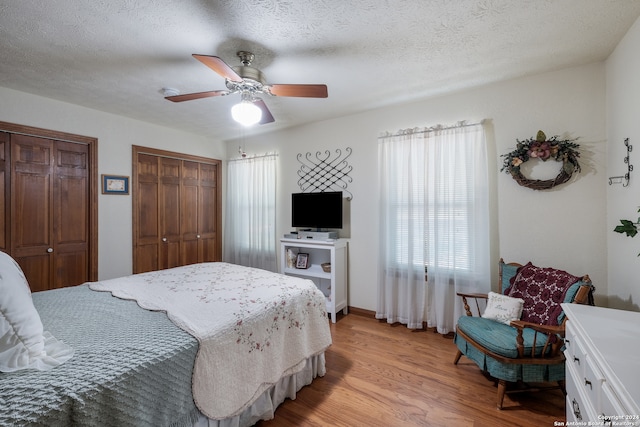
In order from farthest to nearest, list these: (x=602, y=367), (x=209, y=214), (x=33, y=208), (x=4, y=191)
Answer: (x=209, y=214), (x=33, y=208), (x=4, y=191), (x=602, y=367)

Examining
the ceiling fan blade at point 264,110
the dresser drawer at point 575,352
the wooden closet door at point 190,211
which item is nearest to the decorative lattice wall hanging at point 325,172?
the ceiling fan blade at point 264,110

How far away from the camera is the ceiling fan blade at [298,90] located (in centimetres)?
196

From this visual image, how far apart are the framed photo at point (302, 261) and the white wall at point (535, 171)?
80cm

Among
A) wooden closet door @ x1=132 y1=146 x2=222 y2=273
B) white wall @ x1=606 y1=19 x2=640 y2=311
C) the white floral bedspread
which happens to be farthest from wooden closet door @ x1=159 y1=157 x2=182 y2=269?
white wall @ x1=606 y1=19 x2=640 y2=311

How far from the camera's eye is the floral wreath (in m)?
2.28

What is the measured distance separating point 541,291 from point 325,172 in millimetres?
2583

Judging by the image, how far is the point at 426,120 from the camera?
301cm

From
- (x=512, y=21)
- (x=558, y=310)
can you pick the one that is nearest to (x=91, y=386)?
(x=558, y=310)

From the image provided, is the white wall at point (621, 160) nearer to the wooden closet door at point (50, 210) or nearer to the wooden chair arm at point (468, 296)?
the wooden chair arm at point (468, 296)

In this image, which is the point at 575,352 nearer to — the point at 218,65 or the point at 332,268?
the point at 332,268

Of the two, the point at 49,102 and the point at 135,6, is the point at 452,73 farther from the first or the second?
the point at 49,102

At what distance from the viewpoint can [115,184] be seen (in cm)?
345

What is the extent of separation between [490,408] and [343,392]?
98 cm

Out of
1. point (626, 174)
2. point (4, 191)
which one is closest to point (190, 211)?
point (4, 191)
